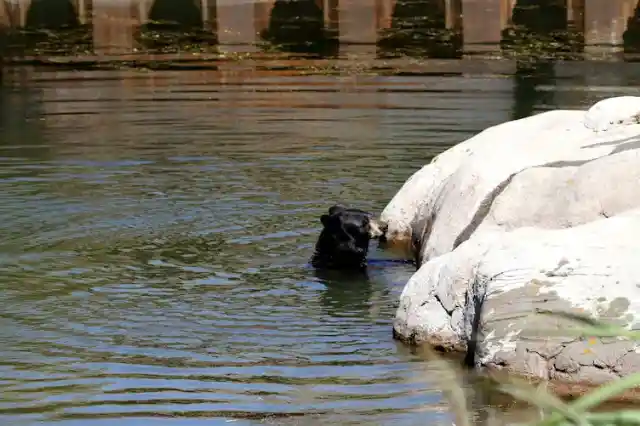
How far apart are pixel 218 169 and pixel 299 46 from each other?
397 inches

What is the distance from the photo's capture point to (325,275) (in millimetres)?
8047

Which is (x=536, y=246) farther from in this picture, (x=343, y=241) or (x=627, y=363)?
(x=343, y=241)

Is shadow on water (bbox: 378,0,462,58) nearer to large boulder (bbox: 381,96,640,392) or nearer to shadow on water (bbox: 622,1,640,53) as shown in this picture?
shadow on water (bbox: 622,1,640,53)

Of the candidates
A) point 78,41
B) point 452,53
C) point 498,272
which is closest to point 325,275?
point 498,272

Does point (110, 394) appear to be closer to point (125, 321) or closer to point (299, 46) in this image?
point (125, 321)

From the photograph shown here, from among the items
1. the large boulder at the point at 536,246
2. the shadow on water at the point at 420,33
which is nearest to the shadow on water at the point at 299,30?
the shadow on water at the point at 420,33

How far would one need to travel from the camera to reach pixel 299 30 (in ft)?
76.1

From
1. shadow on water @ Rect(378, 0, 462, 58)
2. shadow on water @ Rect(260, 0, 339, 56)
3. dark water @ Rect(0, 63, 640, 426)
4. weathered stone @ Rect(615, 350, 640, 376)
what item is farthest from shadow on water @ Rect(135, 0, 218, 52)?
weathered stone @ Rect(615, 350, 640, 376)

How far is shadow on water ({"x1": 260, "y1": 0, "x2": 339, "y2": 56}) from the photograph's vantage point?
69.4 feet

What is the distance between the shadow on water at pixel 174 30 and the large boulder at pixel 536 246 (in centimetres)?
1371

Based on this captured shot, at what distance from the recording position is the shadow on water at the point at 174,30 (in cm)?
2161

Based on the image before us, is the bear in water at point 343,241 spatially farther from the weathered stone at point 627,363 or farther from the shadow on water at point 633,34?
the shadow on water at point 633,34

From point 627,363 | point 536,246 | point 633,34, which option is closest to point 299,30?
point 633,34

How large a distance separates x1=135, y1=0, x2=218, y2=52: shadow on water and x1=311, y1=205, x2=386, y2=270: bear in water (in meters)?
13.5
